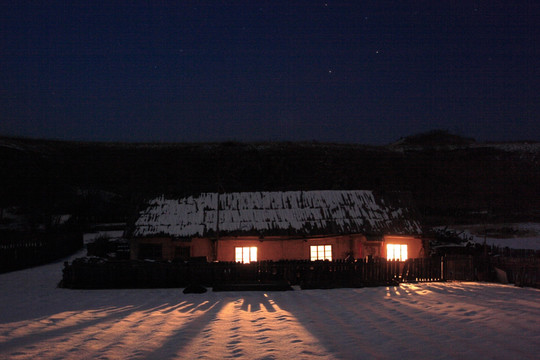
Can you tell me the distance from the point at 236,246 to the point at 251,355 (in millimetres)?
13642

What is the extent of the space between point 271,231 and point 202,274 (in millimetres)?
5276

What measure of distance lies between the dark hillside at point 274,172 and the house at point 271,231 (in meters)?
22.8

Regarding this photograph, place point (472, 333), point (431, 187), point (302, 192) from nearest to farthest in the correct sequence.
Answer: point (472, 333) < point (302, 192) < point (431, 187)

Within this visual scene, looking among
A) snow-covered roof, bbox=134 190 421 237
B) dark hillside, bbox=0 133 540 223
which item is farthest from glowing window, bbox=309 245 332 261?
dark hillside, bbox=0 133 540 223

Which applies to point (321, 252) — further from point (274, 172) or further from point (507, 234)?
point (274, 172)

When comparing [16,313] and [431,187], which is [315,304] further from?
[431,187]

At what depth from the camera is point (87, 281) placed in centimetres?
1659

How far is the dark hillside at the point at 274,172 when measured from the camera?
4781 cm

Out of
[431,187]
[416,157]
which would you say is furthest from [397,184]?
[416,157]

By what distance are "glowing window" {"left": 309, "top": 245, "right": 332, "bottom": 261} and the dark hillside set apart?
2521cm

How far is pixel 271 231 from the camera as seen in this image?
68.5ft

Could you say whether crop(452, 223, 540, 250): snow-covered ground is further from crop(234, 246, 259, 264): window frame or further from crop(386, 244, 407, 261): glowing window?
crop(234, 246, 259, 264): window frame

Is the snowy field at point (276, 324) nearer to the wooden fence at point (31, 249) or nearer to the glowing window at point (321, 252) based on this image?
the glowing window at point (321, 252)

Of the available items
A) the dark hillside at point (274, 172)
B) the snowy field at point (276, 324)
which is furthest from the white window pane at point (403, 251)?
the dark hillside at point (274, 172)
